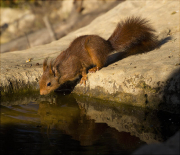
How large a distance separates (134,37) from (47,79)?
196 centimetres

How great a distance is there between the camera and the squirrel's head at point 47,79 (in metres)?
4.60

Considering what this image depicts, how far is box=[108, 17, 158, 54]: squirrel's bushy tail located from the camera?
5020 millimetres

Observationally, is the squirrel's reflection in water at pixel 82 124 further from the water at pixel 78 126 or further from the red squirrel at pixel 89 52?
the red squirrel at pixel 89 52

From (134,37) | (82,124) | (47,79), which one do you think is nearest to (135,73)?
(134,37)

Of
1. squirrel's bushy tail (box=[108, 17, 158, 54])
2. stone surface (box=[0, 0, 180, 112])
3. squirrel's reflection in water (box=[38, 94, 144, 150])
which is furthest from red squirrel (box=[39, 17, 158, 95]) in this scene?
squirrel's reflection in water (box=[38, 94, 144, 150])

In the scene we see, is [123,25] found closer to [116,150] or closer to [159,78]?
[159,78]

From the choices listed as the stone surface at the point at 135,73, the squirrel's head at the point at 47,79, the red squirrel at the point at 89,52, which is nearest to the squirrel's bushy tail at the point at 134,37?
the red squirrel at the point at 89,52

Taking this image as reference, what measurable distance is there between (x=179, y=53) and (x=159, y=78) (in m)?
1.11

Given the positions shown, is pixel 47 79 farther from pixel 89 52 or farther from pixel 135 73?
pixel 135 73

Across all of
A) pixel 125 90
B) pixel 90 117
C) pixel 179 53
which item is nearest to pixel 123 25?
pixel 179 53

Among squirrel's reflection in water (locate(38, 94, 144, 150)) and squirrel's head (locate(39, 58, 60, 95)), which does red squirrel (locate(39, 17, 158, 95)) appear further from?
squirrel's reflection in water (locate(38, 94, 144, 150))

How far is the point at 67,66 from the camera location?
4812 mm

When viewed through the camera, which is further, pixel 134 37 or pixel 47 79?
pixel 134 37

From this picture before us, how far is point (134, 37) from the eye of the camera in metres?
5.02
